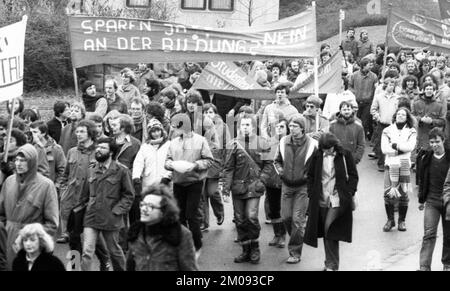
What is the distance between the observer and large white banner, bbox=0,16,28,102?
1277 centimetres

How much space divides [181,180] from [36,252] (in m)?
3.64

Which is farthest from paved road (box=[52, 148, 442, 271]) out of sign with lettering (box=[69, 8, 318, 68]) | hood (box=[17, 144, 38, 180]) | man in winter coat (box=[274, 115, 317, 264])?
hood (box=[17, 144, 38, 180])

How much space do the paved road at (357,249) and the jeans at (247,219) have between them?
335 millimetres

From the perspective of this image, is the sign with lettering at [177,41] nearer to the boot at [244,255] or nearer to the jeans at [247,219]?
the jeans at [247,219]

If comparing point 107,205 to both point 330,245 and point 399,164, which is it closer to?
point 330,245

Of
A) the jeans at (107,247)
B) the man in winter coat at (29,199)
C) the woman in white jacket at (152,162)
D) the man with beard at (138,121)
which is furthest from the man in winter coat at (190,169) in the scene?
the man in winter coat at (29,199)

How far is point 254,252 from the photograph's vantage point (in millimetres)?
13125

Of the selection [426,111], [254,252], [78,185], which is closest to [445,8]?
[426,111]

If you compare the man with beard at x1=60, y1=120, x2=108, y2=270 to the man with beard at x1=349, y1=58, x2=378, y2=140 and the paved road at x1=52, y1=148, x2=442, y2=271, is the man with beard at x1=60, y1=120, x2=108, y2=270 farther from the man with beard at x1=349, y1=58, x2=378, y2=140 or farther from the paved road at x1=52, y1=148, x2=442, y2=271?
the man with beard at x1=349, y1=58, x2=378, y2=140

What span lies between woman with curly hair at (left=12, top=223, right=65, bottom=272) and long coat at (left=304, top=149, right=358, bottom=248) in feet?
12.5

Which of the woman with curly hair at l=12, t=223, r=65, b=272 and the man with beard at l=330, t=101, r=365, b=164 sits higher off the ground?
the man with beard at l=330, t=101, r=365, b=164

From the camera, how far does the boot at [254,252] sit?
13.1 meters
